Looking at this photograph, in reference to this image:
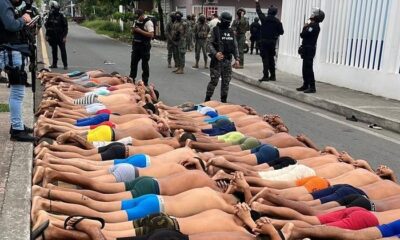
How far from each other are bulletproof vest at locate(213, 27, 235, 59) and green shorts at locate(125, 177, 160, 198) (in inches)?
212

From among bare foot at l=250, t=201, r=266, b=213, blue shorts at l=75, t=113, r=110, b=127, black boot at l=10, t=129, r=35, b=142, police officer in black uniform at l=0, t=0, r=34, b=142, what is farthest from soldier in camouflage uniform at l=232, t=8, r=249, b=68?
bare foot at l=250, t=201, r=266, b=213

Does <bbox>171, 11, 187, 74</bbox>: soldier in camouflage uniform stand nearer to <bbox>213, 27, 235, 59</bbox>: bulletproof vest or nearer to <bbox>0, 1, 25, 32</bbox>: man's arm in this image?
<bbox>213, 27, 235, 59</bbox>: bulletproof vest

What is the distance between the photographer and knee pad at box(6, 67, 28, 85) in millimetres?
4723

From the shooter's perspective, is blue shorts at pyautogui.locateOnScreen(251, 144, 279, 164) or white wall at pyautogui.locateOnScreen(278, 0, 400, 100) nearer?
blue shorts at pyautogui.locateOnScreen(251, 144, 279, 164)

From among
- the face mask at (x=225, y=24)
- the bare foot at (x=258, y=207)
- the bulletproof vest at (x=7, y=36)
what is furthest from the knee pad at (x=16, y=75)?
the face mask at (x=225, y=24)

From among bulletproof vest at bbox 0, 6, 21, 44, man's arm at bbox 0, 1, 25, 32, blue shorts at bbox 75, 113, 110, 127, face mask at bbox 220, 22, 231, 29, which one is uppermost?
man's arm at bbox 0, 1, 25, 32

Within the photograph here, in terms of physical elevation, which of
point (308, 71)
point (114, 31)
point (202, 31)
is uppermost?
point (202, 31)

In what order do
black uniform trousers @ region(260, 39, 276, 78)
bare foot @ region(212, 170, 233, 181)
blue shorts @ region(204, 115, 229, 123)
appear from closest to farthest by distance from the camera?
bare foot @ region(212, 170, 233, 181) → blue shorts @ region(204, 115, 229, 123) → black uniform trousers @ region(260, 39, 276, 78)

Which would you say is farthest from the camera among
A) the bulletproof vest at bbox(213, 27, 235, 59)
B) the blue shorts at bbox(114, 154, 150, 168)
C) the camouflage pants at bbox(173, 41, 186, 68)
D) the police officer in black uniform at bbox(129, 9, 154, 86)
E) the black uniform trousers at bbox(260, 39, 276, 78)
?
the camouflage pants at bbox(173, 41, 186, 68)

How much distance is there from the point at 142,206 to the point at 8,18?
7.99 ft

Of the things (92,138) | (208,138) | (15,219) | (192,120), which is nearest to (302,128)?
(192,120)

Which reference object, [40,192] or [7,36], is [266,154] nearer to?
[40,192]

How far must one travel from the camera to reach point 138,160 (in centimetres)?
→ 392

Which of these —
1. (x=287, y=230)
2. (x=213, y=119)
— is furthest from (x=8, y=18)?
(x=287, y=230)
